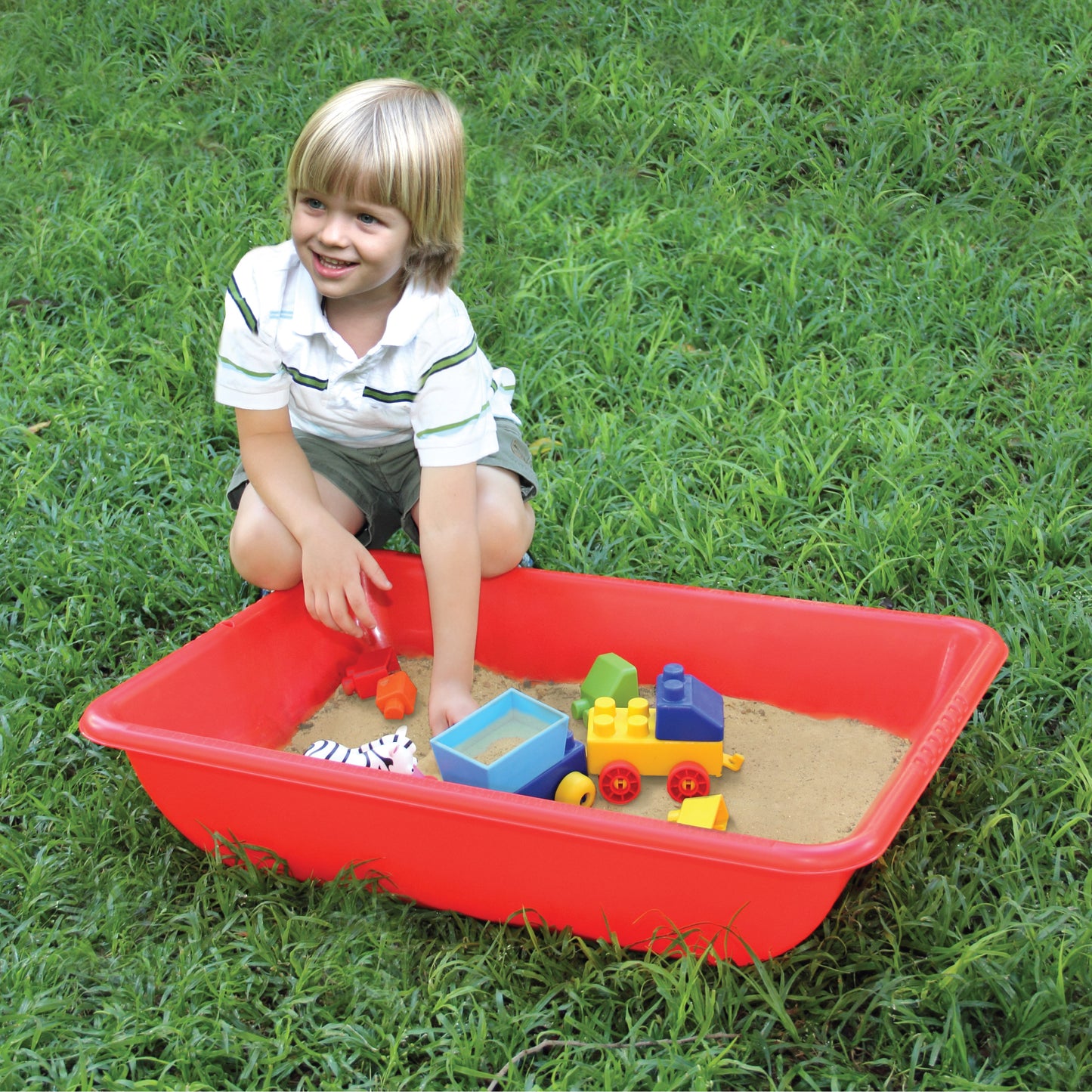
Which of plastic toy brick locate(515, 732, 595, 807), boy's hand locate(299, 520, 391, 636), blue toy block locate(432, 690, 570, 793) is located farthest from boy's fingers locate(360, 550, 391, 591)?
plastic toy brick locate(515, 732, 595, 807)

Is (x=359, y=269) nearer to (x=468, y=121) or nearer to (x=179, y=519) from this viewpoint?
(x=179, y=519)

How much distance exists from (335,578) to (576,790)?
1.44 feet

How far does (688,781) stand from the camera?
159cm

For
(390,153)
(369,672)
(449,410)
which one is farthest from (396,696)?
(390,153)

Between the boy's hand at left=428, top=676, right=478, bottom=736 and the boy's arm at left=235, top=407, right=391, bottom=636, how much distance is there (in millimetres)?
137

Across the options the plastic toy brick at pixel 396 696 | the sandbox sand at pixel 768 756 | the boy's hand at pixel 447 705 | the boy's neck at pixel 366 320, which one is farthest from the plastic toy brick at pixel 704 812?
the boy's neck at pixel 366 320

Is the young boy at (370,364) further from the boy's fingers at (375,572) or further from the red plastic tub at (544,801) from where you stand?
the red plastic tub at (544,801)

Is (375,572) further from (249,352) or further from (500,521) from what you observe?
(249,352)

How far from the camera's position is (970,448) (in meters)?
2.29

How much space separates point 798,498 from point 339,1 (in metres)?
2.45

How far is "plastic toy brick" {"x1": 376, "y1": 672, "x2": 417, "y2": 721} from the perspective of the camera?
1.79 meters

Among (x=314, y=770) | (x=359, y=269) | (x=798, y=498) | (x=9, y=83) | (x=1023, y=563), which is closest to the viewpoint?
(x=314, y=770)

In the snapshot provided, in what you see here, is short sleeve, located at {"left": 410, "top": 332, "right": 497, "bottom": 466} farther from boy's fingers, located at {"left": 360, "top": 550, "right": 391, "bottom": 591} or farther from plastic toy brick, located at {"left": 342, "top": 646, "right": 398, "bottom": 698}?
plastic toy brick, located at {"left": 342, "top": 646, "right": 398, "bottom": 698}

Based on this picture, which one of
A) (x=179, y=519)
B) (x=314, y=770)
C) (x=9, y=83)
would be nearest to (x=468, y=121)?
(x=9, y=83)
